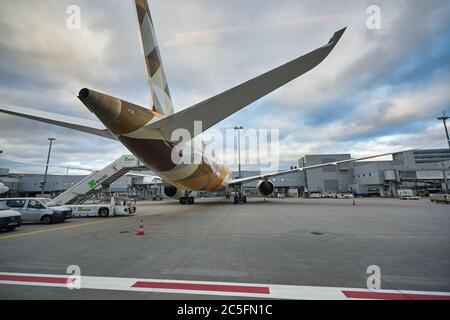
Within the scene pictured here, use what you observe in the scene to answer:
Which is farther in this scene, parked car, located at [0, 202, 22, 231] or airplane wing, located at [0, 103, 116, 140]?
parked car, located at [0, 202, 22, 231]

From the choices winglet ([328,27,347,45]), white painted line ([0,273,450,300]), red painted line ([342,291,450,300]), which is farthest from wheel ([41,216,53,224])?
winglet ([328,27,347,45])

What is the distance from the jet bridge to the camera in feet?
63.5

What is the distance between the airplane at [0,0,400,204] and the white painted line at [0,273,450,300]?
4.24 meters

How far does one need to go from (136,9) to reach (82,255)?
10679 mm

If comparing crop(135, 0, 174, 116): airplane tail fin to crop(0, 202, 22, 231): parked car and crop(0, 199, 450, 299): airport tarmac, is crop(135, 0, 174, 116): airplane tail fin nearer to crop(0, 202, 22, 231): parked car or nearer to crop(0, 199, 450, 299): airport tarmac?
crop(0, 199, 450, 299): airport tarmac

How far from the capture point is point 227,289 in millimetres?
3232

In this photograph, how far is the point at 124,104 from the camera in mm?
7848

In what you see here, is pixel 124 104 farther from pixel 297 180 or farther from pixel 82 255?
pixel 297 180

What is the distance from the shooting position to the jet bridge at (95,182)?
1936cm

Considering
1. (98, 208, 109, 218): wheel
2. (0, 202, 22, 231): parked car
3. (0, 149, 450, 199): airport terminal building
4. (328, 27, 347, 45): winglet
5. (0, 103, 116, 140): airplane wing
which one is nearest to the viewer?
(328, 27, 347, 45): winglet

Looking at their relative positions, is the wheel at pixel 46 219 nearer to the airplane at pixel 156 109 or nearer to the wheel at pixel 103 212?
the wheel at pixel 103 212

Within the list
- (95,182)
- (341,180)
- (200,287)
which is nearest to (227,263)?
(200,287)

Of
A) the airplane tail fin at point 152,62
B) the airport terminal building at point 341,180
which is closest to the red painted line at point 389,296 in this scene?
the airplane tail fin at point 152,62
